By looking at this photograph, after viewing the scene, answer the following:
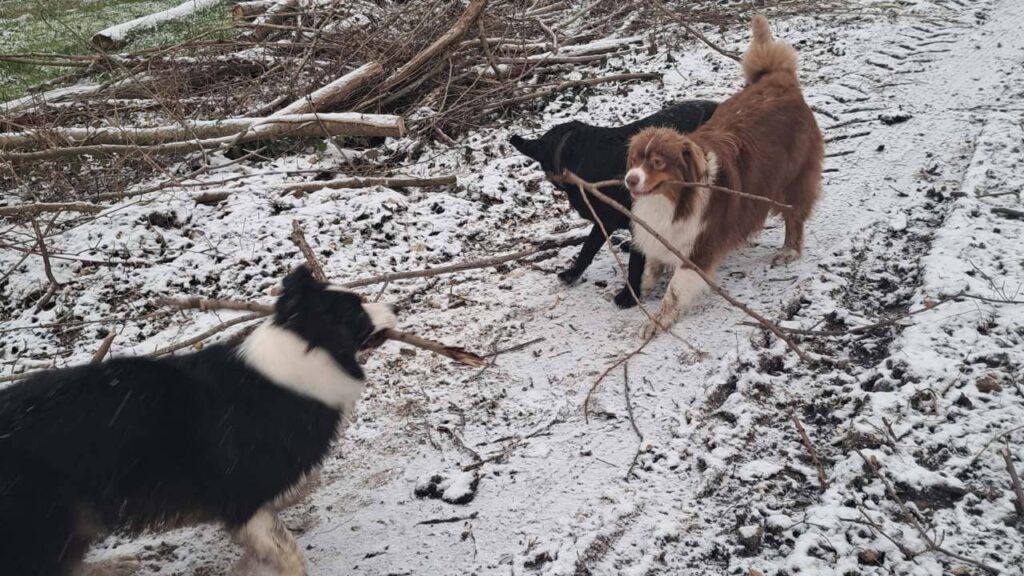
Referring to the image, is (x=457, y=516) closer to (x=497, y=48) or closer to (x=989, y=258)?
(x=989, y=258)

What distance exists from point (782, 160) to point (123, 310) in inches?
217

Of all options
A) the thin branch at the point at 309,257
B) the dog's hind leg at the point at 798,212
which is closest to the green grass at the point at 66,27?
the thin branch at the point at 309,257

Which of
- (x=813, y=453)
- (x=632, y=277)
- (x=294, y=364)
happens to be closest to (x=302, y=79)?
(x=632, y=277)

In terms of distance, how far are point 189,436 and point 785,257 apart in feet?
14.4

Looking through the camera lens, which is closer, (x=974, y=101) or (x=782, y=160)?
(x=782, y=160)

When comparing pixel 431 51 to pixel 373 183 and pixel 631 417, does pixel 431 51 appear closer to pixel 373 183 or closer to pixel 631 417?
pixel 373 183

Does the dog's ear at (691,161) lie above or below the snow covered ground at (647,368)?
above

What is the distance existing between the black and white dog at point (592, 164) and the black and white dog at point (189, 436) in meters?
2.46

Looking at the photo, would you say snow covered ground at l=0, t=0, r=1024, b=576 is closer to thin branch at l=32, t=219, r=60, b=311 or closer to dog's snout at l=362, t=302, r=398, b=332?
thin branch at l=32, t=219, r=60, b=311

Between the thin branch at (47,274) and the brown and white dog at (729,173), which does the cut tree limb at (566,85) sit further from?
the thin branch at (47,274)

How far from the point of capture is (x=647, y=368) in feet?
13.7

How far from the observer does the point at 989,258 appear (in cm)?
438

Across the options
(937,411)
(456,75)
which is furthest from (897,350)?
(456,75)

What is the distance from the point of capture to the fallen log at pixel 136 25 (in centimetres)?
1087
